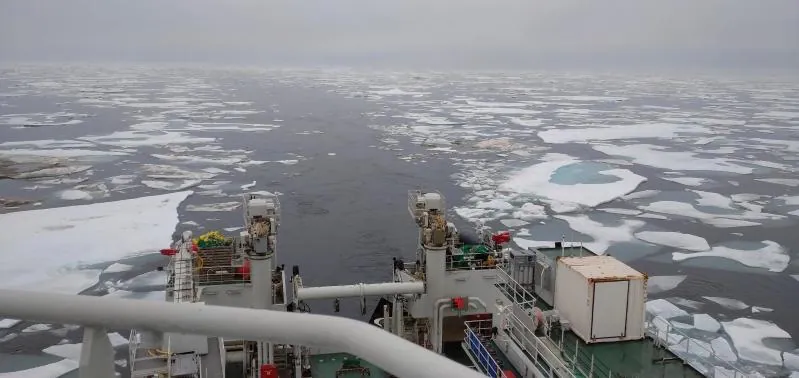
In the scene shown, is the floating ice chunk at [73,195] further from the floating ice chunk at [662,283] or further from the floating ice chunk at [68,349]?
the floating ice chunk at [662,283]

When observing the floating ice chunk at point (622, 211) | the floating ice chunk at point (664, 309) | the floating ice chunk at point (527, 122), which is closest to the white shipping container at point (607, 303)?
the floating ice chunk at point (664, 309)

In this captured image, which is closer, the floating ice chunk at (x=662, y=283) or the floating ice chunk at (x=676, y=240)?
the floating ice chunk at (x=662, y=283)

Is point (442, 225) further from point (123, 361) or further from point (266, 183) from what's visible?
point (266, 183)

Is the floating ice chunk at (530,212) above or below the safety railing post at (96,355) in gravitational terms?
below

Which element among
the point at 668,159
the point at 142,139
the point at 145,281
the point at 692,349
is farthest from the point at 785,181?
the point at 142,139

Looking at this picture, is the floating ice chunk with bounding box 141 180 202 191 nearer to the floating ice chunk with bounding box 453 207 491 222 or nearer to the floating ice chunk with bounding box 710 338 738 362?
the floating ice chunk with bounding box 453 207 491 222

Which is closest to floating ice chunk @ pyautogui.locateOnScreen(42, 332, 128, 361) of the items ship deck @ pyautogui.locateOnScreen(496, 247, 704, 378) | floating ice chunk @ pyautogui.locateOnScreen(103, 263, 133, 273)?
floating ice chunk @ pyautogui.locateOnScreen(103, 263, 133, 273)

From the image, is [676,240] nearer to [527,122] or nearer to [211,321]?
[211,321]
